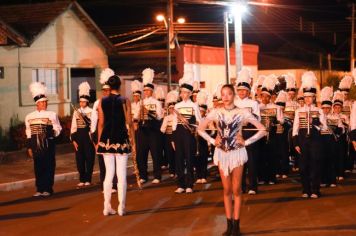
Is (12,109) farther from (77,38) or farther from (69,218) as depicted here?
(69,218)

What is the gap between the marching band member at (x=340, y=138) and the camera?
1324 centimetres

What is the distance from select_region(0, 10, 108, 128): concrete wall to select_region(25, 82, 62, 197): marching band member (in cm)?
841

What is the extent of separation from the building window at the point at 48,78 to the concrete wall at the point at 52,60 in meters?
0.16

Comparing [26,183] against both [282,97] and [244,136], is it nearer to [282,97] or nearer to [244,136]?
[244,136]

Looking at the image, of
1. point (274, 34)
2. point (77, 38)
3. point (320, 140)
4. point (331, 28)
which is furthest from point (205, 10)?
point (320, 140)

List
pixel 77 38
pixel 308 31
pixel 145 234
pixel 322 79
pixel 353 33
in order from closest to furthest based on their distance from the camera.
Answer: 1. pixel 145 234
2. pixel 77 38
3. pixel 353 33
4. pixel 322 79
5. pixel 308 31

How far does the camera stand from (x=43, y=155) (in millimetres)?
11953

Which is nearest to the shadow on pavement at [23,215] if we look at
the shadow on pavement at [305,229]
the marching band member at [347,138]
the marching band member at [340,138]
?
the shadow on pavement at [305,229]

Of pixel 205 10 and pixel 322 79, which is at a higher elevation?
pixel 205 10

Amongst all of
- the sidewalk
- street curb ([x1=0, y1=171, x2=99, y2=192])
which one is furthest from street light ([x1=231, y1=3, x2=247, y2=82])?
street curb ([x1=0, y1=171, x2=99, y2=192])

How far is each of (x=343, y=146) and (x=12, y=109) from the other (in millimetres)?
11379

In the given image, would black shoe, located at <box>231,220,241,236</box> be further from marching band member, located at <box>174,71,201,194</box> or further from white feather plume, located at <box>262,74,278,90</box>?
white feather plume, located at <box>262,74,278,90</box>

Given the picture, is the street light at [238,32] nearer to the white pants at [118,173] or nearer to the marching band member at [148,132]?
the marching band member at [148,132]

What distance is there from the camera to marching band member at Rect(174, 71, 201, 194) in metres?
11.7
